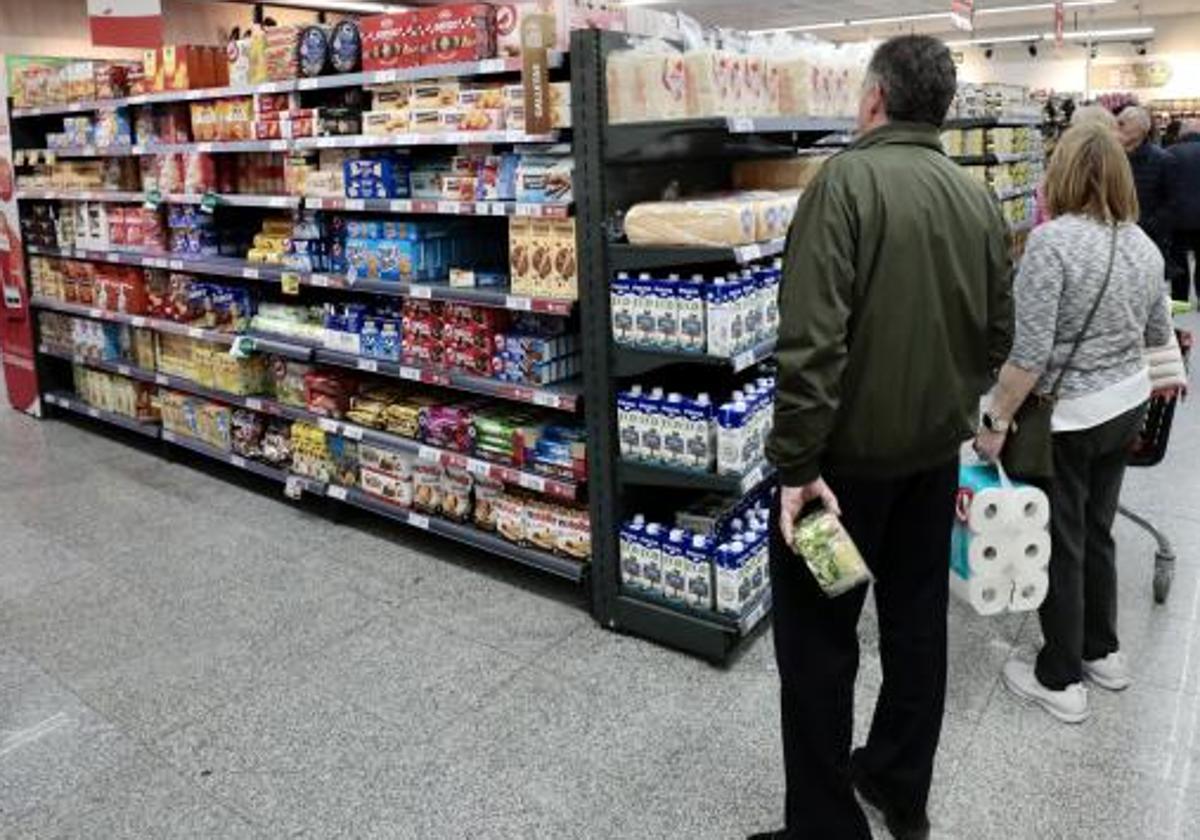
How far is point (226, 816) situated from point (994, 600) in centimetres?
215

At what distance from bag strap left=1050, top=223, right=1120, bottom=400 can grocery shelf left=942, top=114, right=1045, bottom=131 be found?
13.3ft

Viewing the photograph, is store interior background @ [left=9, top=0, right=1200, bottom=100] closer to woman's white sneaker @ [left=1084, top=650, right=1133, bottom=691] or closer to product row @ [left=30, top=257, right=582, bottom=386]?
product row @ [left=30, top=257, right=582, bottom=386]

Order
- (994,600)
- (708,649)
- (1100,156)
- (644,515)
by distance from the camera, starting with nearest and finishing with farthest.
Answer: (1100,156), (994,600), (708,649), (644,515)

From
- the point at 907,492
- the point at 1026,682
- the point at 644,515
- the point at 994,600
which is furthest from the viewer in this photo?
the point at 644,515

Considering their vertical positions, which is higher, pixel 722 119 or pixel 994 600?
pixel 722 119

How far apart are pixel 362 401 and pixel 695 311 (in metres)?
1.97

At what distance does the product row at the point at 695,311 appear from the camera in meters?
3.08

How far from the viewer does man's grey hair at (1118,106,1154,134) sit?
507 centimetres

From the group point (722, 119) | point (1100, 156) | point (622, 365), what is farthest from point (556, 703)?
point (1100, 156)

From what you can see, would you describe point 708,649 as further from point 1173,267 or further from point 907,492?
point 1173,267

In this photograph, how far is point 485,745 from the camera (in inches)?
115

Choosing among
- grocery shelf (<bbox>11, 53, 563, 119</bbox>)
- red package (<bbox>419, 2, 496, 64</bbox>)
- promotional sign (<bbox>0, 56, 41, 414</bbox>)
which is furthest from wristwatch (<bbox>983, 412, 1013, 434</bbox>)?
promotional sign (<bbox>0, 56, 41, 414</bbox>)

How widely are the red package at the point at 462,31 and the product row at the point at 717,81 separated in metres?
0.67

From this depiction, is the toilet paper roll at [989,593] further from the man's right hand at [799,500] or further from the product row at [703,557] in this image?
the man's right hand at [799,500]
